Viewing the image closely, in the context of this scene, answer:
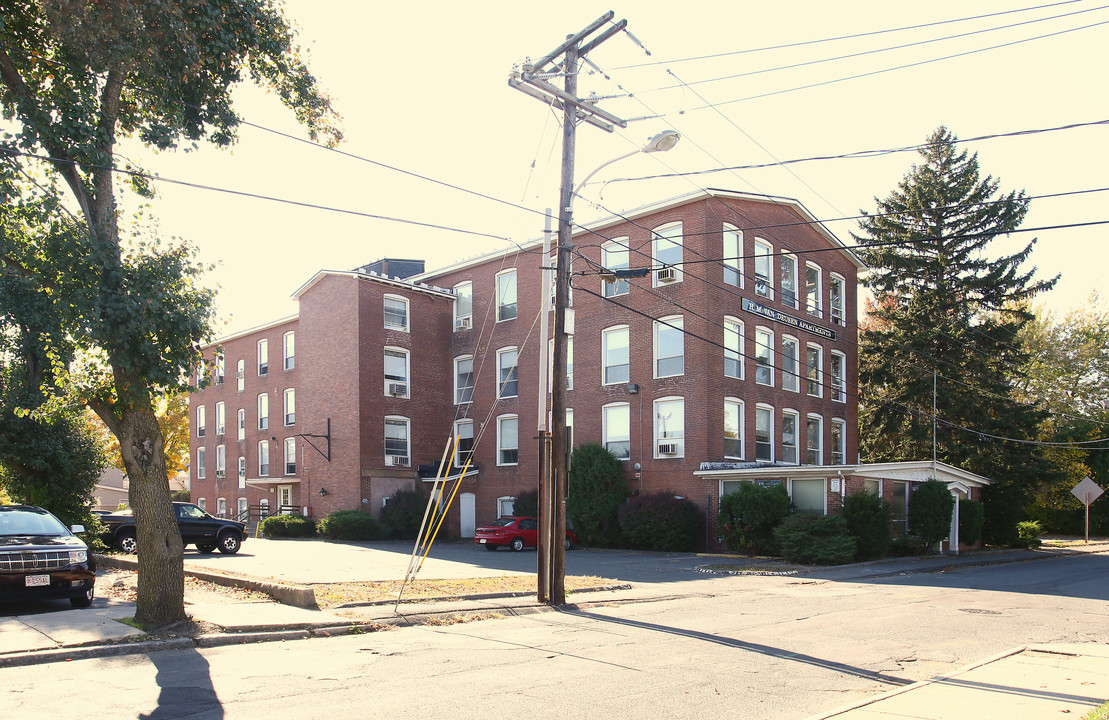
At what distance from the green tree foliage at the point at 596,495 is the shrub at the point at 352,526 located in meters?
8.53

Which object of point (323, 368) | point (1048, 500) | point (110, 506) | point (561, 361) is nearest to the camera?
point (561, 361)

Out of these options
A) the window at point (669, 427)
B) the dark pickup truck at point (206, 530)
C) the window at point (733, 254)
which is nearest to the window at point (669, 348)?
the window at point (669, 427)

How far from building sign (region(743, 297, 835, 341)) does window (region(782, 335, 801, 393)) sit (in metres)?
0.67

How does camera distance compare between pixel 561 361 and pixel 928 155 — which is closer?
pixel 561 361

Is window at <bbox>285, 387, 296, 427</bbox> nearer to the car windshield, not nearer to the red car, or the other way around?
the red car

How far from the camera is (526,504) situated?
35.0 m

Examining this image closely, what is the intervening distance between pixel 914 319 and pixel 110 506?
68875mm

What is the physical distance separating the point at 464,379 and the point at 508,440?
4.05 m

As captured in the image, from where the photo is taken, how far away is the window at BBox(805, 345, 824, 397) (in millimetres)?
36272

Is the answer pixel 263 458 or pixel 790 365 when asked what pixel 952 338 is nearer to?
pixel 790 365

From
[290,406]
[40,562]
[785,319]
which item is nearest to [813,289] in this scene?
[785,319]

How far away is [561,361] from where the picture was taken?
15750 millimetres

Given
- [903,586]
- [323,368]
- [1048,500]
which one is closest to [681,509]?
[903,586]

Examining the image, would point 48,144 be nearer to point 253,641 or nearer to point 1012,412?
point 253,641
